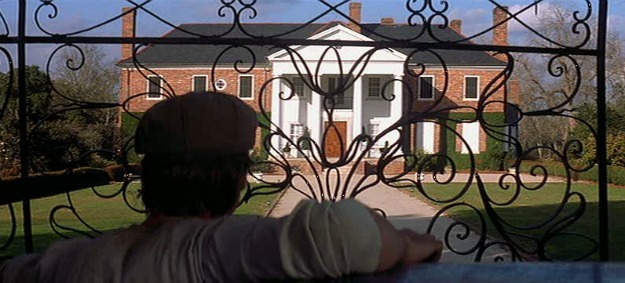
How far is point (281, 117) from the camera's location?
1371 inches

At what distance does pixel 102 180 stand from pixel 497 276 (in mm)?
2179

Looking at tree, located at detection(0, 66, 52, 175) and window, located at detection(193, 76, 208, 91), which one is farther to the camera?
window, located at detection(193, 76, 208, 91)

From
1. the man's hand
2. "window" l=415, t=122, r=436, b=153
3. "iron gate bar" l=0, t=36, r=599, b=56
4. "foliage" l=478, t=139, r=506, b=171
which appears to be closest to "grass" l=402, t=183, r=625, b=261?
"iron gate bar" l=0, t=36, r=599, b=56

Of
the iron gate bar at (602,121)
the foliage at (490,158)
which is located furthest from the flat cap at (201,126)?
the foliage at (490,158)

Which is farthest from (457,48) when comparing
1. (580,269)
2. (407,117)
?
(580,269)

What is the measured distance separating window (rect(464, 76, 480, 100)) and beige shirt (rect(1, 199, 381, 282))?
3473 cm

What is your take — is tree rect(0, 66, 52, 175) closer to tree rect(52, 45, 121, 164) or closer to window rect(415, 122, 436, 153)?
tree rect(52, 45, 121, 164)

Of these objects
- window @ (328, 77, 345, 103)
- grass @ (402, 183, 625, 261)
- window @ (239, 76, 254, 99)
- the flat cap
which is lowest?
grass @ (402, 183, 625, 261)

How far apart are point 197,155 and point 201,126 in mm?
56

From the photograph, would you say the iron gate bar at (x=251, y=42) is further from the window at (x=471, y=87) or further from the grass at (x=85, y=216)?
the window at (x=471, y=87)

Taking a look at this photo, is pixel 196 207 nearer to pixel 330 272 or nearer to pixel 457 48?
pixel 330 272

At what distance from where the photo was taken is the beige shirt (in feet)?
3.65

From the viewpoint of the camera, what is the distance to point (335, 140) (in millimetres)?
25516

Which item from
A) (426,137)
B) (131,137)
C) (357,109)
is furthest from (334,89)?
(426,137)
